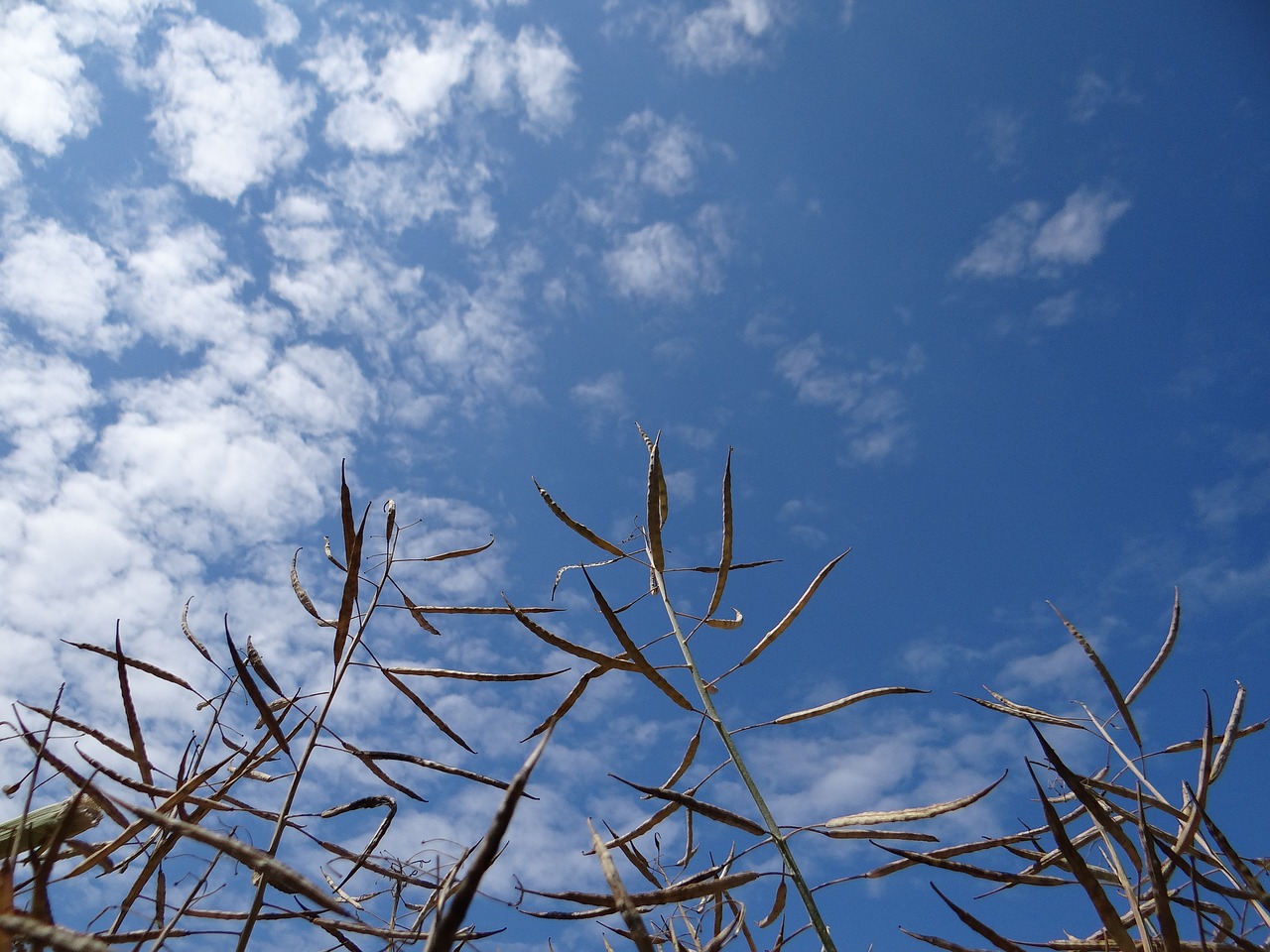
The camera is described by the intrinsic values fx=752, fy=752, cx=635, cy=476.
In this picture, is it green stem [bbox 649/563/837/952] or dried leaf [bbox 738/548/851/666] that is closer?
green stem [bbox 649/563/837/952]

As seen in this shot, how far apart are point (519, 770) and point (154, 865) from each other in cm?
77

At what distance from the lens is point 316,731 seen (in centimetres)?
101

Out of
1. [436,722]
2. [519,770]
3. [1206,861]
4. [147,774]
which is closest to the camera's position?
[519,770]

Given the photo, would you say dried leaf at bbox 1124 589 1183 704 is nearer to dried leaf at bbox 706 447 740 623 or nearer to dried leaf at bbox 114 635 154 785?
dried leaf at bbox 706 447 740 623

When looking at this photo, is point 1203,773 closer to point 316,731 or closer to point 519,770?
point 519,770

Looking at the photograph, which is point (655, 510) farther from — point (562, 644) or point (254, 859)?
point (254, 859)

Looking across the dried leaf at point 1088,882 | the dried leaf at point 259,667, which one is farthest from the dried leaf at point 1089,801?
the dried leaf at point 259,667

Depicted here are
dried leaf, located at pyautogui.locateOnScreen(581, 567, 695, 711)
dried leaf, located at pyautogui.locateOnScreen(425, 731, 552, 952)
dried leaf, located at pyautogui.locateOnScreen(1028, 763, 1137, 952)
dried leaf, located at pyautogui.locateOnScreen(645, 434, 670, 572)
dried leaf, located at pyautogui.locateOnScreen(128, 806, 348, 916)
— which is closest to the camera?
dried leaf, located at pyautogui.locateOnScreen(425, 731, 552, 952)

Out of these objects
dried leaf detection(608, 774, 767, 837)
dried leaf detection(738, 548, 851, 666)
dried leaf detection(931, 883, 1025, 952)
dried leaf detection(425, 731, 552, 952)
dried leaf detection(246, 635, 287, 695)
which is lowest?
dried leaf detection(425, 731, 552, 952)

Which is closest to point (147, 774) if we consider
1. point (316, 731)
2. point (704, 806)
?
point (316, 731)

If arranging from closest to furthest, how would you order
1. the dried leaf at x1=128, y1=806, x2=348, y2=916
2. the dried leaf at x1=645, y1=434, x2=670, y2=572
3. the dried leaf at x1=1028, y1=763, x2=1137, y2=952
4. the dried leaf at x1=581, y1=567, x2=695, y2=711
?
the dried leaf at x1=128, y1=806, x2=348, y2=916 → the dried leaf at x1=1028, y1=763, x2=1137, y2=952 → the dried leaf at x1=581, y1=567, x2=695, y2=711 → the dried leaf at x1=645, y1=434, x2=670, y2=572

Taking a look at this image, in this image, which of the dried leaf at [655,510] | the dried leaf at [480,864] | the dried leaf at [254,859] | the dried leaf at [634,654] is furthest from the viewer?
the dried leaf at [655,510]

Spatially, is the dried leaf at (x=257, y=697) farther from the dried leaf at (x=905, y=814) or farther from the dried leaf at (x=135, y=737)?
the dried leaf at (x=905, y=814)

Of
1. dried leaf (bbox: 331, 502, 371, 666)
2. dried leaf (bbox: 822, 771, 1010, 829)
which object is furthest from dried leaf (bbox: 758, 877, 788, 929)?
dried leaf (bbox: 331, 502, 371, 666)
